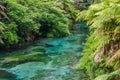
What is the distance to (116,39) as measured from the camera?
11.4 meters

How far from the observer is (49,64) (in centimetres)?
1895

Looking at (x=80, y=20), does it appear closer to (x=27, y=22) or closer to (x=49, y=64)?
(x=27, y=22)

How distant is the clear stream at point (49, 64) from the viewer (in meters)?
16.0

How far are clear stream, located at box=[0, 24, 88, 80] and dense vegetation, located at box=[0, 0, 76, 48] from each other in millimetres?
1229

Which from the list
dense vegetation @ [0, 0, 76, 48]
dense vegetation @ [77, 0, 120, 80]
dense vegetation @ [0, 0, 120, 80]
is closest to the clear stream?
dense vegetation @ [0, 0, 120, 80]

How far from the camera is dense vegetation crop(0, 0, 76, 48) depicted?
81.6 ft

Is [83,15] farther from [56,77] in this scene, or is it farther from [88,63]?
[56,77]

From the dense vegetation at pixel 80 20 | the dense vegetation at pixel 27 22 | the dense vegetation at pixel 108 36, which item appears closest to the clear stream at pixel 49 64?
the dense vegetation at pixel 80 20

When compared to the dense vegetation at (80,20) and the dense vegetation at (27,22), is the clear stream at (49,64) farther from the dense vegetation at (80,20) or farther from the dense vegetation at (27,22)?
the dense vegetation at (27,22)

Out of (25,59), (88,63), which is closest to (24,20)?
(25,59)

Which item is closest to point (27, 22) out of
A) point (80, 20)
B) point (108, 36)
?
point (80, 20)

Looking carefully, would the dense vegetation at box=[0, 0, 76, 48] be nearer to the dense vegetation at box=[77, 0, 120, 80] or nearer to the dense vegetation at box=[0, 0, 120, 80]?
the dense vegetation at box=[0, 0, 120, 80]

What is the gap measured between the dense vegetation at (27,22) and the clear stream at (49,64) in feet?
4.03

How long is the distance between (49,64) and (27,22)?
27.8ft
